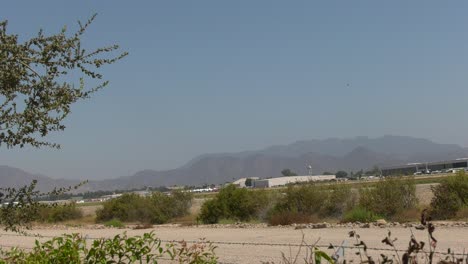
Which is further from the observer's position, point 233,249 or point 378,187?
point 378,187

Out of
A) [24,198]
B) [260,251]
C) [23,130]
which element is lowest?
[260,251]

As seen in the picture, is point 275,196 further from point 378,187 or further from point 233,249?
point 233,249

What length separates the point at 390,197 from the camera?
Answer: 35469mm

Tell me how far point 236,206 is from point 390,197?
11635mm

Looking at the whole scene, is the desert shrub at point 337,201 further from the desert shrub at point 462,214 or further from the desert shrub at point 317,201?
the desert shrub at point 462,214

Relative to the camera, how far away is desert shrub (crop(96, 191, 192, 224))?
5200 cm

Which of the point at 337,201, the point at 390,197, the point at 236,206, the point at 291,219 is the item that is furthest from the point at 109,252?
the point at 236,206

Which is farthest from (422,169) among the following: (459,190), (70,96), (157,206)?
(70,96)

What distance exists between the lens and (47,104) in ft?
24.2

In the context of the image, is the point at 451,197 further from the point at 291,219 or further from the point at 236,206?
the point at 236,206

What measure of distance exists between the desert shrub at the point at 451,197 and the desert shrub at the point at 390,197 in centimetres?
214

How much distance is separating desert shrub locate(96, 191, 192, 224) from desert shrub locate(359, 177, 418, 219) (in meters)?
20.0

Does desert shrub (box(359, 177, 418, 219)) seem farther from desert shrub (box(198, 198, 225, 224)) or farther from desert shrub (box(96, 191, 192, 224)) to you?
desert shrub (box(96, 191, 192, 224))

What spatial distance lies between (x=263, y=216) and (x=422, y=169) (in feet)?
523
